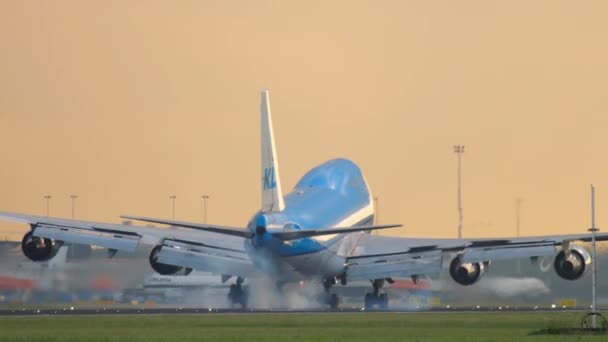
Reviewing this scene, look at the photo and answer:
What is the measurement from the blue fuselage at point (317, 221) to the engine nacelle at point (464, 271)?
7423 millimetres

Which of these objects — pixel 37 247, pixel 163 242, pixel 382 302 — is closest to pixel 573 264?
pixel 382 302

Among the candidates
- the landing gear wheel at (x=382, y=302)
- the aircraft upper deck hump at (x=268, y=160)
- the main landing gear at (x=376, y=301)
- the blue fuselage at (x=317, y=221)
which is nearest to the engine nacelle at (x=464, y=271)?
the landing gear wheel at (x=382, y=302)

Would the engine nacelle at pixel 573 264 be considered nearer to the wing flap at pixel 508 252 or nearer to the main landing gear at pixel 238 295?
the wing flap at pixel 508 252

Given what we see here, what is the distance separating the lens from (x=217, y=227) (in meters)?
84.8

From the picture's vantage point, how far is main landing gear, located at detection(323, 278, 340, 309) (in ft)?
331

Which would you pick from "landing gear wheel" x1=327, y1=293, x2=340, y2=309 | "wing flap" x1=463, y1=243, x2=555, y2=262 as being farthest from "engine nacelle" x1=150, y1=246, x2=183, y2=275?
"wing flap" x1=463, y1=243, x2=555, y2=262

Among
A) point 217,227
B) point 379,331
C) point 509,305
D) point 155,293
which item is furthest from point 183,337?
point 155,293

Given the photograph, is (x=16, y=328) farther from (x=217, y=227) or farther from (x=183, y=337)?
(x=217, y=227)

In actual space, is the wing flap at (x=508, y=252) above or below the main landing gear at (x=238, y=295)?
above

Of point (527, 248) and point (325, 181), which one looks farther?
point (325, 181)

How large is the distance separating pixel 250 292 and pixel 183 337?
123 feet

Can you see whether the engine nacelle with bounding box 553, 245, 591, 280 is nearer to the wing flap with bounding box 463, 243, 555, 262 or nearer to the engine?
the wing flap with bounding box 463, 243, 555, 262

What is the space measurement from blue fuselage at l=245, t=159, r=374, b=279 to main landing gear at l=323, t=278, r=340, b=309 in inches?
26.5

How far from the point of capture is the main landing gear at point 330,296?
100812mm
